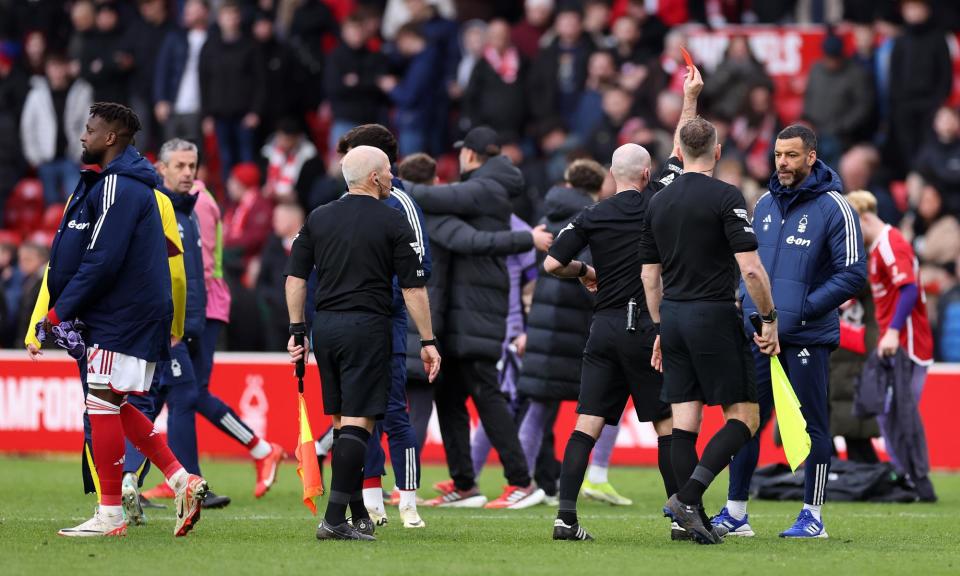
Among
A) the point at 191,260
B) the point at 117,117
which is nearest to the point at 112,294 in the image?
the point at 117,117

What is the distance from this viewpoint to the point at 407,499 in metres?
10.3

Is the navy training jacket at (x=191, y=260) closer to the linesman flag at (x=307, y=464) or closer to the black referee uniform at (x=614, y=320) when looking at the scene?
the linesman flag at (x=307, y=464)

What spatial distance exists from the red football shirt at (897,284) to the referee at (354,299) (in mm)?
4491

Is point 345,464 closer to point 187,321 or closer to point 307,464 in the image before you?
point 307,464

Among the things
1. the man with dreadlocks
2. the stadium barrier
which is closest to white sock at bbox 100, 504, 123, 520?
the man with dreadlocks

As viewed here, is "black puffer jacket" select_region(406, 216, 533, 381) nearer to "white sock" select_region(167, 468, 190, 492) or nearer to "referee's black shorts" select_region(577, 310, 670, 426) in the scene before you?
"referee's black shorts" select_region(577, 310, 670, 426)

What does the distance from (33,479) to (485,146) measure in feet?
15.9

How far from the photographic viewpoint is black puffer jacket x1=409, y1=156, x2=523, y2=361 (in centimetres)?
1176

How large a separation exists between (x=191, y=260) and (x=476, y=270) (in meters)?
1.99

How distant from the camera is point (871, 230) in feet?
40.9

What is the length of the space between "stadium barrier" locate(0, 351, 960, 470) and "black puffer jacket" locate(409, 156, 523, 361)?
3761 mm

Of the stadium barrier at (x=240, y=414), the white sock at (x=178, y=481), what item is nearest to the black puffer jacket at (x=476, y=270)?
the white sock at (x=178, y=481)

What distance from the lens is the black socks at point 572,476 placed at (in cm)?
938

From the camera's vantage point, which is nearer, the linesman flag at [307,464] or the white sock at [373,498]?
the linesman flag at [307,464]
